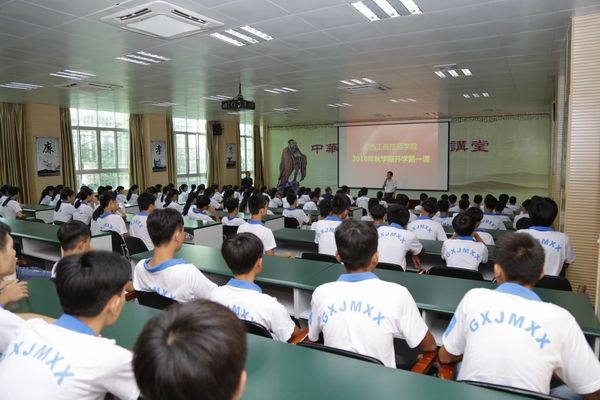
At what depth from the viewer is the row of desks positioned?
3.95 ft

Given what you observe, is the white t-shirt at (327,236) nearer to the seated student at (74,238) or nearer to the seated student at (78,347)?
the seated student at (74,238)

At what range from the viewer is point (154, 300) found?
2.20 meters

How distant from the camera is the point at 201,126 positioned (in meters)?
12.5

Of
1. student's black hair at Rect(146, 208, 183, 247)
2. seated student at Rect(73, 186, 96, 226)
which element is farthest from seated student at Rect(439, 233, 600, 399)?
seated student at Rect(73, 186, 96, 226)

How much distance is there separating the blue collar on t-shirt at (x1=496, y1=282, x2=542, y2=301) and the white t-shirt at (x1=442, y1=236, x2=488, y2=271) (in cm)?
165

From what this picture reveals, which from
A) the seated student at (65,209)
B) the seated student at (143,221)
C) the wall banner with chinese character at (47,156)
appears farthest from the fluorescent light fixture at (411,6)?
the wall banner with chinese character at (47,156)

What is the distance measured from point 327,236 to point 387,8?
2.04 metres

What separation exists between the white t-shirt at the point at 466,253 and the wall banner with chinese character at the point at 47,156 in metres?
8.82

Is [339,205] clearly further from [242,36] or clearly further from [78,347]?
[78,347]

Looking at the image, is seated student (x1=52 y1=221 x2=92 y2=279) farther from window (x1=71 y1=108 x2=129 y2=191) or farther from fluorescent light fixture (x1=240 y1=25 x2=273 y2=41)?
window (x1=71 y1=108 x2=129 y2=191)

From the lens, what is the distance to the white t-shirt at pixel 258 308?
5.87ft

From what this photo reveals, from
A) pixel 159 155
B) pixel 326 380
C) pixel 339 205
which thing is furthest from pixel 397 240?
pixel 159 155

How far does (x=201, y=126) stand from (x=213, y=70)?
7002 millimetres

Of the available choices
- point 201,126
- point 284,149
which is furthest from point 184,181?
point 284,149
